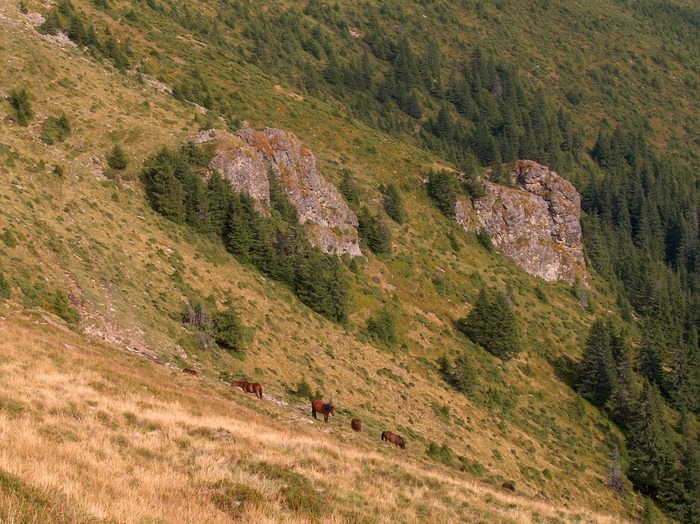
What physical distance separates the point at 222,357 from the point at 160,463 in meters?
22.8

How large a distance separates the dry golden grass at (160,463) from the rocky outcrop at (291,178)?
111ft

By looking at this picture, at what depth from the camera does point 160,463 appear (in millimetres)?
11070

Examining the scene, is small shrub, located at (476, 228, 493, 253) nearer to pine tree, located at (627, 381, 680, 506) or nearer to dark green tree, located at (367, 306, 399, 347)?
pine tree, located at (627, 381, 680, 506)

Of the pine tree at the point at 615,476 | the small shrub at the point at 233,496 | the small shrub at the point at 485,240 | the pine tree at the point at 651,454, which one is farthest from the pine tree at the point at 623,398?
the small shrub at the point at 233,496

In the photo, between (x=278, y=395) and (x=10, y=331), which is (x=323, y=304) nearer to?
(x=278, y=395)

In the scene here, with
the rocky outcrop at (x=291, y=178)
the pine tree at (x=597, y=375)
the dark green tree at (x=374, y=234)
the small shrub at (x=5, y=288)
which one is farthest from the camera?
the dark green tree at (x=374, y=234)

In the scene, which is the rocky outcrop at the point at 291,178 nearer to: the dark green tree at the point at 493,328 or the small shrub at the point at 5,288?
the dark green tree at the point at 493,328

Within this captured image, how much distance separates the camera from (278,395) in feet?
103

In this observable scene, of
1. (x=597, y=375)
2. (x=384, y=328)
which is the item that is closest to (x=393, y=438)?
(x=384, y=328)

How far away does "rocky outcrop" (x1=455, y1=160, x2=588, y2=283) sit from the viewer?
86750 millimetres

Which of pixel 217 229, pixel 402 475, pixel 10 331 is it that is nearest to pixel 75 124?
pixel 217 229

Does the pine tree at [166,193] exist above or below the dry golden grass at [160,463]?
below

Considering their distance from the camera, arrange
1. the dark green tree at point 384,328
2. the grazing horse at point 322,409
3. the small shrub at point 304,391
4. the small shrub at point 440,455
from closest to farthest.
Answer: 1. the grazing horse at point 322,409
2. the small shrub at point 440,455
3. the small shrub at point 304,391
4. the dark green tree at point 384,328

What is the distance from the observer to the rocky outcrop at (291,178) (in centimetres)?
5453
